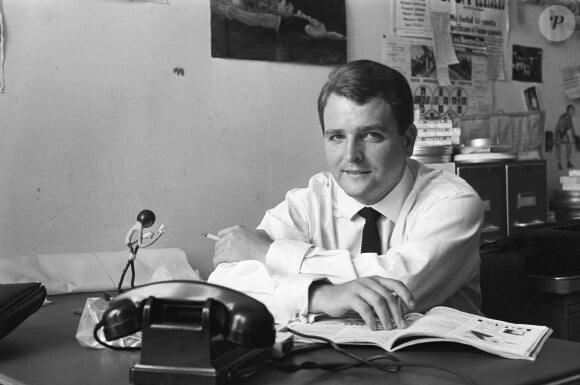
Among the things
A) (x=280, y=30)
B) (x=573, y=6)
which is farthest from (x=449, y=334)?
(x=573, y=6)

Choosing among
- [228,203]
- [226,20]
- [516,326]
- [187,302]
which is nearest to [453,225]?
[516,326]

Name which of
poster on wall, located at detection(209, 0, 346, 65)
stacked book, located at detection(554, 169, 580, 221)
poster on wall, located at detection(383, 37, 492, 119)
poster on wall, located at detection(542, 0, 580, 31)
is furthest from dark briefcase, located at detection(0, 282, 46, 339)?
poster on wall, located at detection(542, 0, 580, 31)

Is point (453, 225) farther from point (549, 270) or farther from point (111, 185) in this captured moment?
point (111, 185)

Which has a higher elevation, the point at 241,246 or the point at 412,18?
Answer: the point at 412,18

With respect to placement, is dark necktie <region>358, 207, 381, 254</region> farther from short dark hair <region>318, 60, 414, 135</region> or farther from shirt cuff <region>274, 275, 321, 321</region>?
shirt cuff <region>274, 275, 321, 321</region>

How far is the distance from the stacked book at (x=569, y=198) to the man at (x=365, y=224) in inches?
63.6

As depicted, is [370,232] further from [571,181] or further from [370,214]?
[571,181]

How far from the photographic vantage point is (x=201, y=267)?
7.47 feet

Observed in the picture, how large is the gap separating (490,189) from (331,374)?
1.93 metres

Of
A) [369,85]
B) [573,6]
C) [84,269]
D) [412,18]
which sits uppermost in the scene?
[573,6]

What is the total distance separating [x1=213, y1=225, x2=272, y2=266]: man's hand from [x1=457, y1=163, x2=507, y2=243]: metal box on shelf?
1290mm

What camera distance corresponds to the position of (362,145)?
1.62m

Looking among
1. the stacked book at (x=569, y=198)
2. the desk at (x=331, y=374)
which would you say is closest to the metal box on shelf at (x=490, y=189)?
the stacked book at (x=569, y=198)

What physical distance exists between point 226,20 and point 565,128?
200 centimetres
